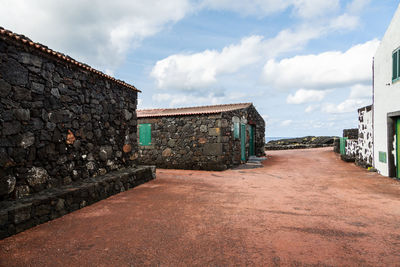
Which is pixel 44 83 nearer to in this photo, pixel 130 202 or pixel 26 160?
pixel 26 160

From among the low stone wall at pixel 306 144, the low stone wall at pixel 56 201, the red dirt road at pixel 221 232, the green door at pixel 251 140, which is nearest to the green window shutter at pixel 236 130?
the green door at pixel 251 140

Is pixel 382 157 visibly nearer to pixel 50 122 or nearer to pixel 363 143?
pixel 363 143

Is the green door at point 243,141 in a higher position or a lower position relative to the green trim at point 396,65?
lower

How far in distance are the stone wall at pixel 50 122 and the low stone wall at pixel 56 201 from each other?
1.02 feet

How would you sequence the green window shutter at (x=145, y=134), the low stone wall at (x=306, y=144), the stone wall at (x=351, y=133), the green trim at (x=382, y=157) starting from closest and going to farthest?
the green trim at (x=382, y=157)
the green window shutter at (x=145, y=134)
the stone wall at (x=351, y=133)
the low stone wall at (x=306, y=144)

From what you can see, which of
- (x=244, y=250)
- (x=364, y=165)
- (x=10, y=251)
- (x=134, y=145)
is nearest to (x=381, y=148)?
(x=364, y=165)

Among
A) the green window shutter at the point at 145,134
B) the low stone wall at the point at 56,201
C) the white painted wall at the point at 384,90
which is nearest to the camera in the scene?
the low stone wall at the point at 56,201

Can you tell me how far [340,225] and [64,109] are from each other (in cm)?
552

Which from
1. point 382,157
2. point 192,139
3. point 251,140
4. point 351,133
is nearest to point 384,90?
point 382,157

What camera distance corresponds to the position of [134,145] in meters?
7.40

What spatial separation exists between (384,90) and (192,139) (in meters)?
7.10

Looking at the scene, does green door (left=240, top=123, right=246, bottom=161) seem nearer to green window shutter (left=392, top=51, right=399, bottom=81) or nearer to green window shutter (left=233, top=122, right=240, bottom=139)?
green window shutter (left=233, top=122, right=240, bottom=139)

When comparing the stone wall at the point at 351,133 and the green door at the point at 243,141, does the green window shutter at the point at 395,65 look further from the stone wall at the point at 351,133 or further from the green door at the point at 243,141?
the stone wall at the point at 351,133

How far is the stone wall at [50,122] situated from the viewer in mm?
3848
